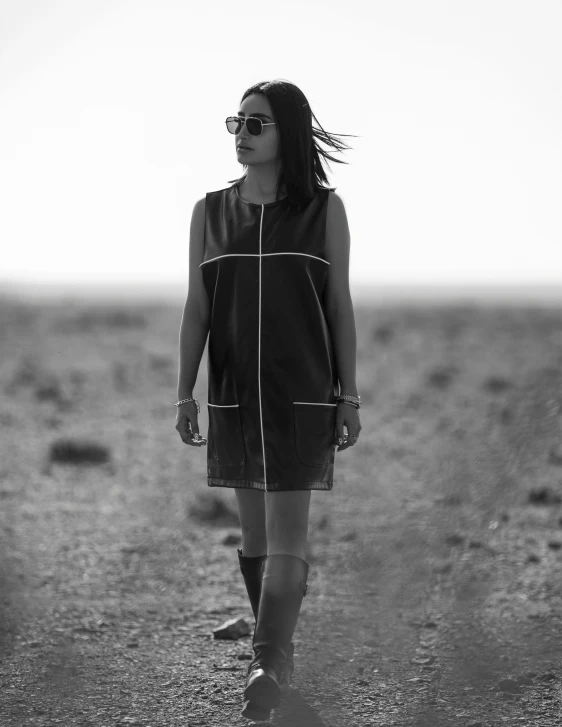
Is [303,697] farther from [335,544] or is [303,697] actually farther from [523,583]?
[335,544]

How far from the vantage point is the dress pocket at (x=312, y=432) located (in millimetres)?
2896

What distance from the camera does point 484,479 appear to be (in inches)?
295

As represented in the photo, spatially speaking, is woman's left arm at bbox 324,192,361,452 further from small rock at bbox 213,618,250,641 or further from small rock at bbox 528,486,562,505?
small rock at bbox 528,486,562,505

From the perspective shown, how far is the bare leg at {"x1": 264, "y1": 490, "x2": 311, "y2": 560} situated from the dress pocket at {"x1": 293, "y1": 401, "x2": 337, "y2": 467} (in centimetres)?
11

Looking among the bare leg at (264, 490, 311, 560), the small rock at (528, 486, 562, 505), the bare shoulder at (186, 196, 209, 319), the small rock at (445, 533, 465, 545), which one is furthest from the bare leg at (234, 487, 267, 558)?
the small rock at (528, 486, 562, 505)

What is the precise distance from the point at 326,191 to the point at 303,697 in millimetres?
1590

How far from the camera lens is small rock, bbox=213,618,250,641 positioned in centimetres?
385

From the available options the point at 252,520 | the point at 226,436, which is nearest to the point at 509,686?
the point at 252,520

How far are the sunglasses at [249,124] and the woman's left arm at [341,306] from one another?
29 centimetres

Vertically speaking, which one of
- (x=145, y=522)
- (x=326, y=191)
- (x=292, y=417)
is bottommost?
(x=145, y=522)

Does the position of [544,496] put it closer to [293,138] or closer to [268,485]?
[268,485]

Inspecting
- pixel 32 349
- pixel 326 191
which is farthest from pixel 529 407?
pixel 32 349

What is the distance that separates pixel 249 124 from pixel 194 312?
592 millimetres

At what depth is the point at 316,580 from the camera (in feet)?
15.7
